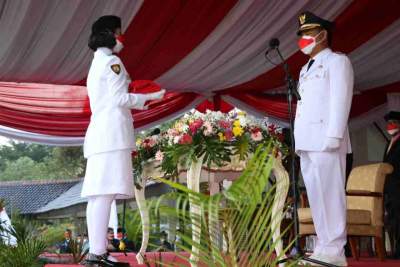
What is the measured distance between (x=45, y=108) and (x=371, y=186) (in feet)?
11.9

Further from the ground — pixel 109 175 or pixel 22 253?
pixel 109 175

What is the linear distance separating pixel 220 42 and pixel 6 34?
1.96 meters

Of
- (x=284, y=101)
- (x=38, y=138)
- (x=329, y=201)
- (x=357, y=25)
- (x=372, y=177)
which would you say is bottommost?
(x=329, y=201)

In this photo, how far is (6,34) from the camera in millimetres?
5754

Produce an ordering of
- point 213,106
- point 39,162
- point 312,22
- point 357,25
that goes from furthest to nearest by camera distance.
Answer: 1. point 39,162
2. point 213,106
3. point 357,25
4. point 312,22

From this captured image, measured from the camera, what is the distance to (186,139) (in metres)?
4.12

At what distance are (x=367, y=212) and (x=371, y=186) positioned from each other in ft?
1.55

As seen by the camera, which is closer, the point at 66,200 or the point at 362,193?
the point at 362,193

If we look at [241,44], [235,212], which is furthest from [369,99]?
[235,212]

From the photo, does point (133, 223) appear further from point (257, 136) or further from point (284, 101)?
point (284, 101)

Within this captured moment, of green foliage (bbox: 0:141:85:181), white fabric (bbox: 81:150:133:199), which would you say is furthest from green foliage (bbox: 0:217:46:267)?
green foliage (bbox: 0:141:85:181)

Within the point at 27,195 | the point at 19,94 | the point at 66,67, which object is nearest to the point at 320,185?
the point at 66,67

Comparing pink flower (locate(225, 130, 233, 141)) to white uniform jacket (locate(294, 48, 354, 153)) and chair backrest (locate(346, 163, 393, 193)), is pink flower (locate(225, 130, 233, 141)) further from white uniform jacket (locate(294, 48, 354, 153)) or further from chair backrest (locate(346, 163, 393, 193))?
chair backrest (locate(346, 163, 393, 193))

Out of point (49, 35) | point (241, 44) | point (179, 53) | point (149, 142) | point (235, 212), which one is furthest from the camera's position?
point (179, 53)
